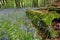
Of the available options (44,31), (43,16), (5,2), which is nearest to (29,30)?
(44,31)

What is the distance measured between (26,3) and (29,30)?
25.7ft

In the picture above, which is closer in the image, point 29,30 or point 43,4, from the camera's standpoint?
point 29,30

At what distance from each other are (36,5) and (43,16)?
7.05m

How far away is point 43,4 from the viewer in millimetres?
12594

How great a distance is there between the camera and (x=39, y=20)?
5.48 meters

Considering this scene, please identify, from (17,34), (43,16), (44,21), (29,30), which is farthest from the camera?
(43,16)

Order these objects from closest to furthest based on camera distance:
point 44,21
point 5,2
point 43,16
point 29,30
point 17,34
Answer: point 17,34 < point 29,30 < point 44,21 < point 43,16 < point 5,2

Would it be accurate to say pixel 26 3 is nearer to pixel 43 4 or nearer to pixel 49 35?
pixel 43 4

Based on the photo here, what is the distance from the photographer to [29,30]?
4.77 m

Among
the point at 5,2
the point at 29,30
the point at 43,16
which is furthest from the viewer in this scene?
the point at 5,2

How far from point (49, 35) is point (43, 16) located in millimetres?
1023

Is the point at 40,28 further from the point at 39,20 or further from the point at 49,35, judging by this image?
the point at 49,35

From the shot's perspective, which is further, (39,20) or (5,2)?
(5,2)

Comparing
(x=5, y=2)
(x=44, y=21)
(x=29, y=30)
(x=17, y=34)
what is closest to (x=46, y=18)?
(x=44, y=21)
